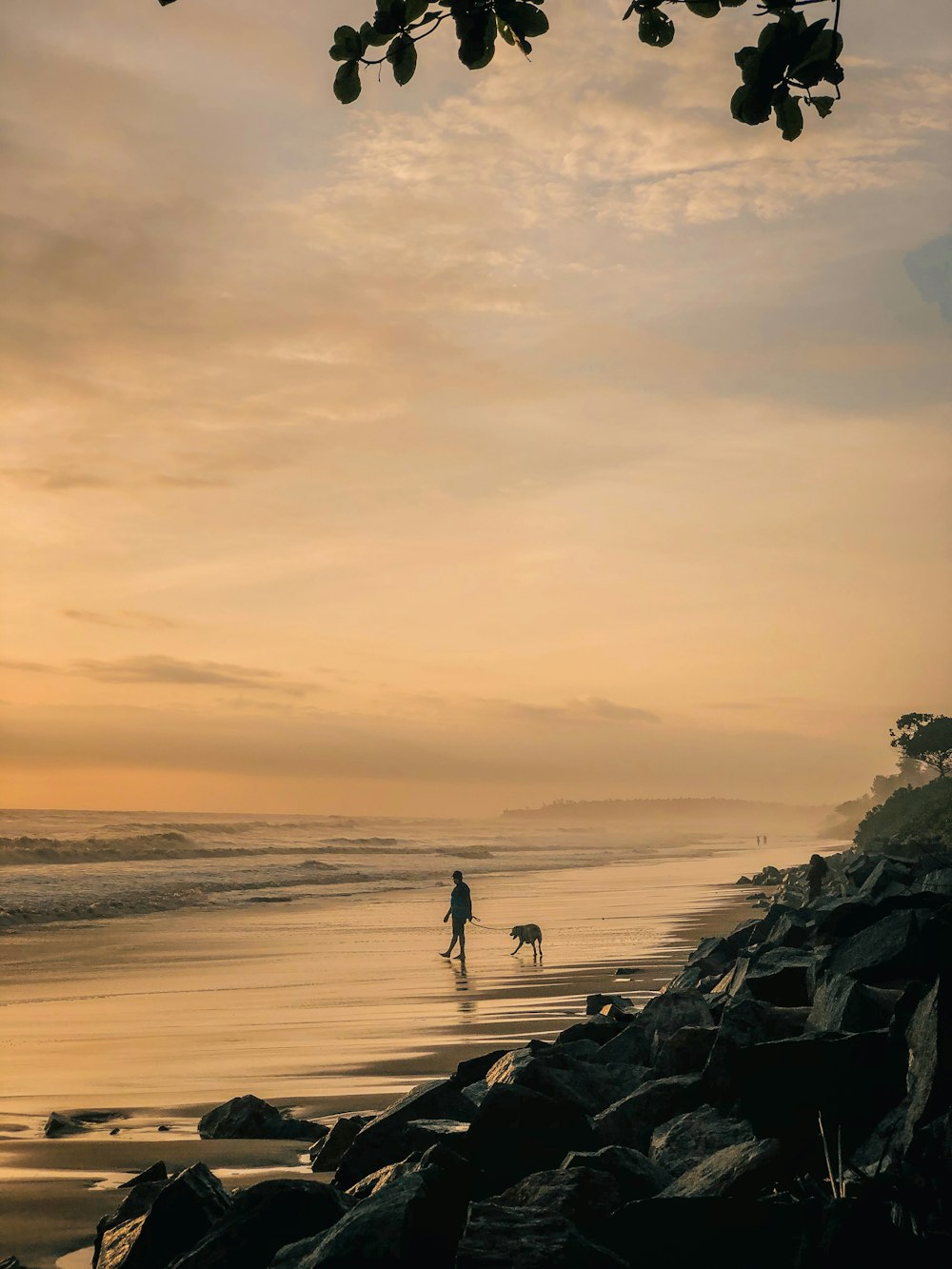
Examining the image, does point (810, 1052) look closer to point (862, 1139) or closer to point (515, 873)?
point (862, 1139)

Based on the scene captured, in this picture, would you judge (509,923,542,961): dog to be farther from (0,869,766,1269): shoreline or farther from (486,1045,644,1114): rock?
(486,1045,644,1114): rock

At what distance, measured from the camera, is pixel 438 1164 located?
173 inches

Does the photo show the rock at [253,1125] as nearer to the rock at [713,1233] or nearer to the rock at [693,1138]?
the rock at [693,1138]

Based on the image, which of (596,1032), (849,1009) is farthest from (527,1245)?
(596,1032)

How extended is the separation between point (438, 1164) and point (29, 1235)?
250 cm

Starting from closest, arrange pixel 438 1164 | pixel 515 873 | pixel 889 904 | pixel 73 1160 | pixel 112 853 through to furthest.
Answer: pixel 438 1164 → pixel 73 1160 → pixel 889 904 → pixel 515 873 → pixel 112 853

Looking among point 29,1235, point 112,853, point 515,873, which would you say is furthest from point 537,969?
point 112,853

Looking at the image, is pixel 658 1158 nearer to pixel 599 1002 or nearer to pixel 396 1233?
pixel 396 1233

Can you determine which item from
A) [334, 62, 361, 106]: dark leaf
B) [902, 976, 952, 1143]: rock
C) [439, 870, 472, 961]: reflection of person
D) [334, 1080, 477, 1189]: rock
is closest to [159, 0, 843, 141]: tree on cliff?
[334, 62, 361, 106]: dark leaf

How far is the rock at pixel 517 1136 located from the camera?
5539 millimetres

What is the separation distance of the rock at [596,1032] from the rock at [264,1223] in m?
4.08

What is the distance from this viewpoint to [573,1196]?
4.41m

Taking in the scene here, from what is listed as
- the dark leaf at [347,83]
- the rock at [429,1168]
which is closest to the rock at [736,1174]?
the rock at [429,1168]

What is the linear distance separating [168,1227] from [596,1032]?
4.46 meters
